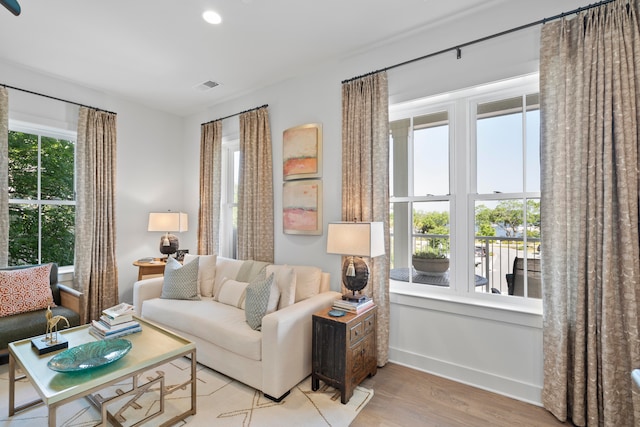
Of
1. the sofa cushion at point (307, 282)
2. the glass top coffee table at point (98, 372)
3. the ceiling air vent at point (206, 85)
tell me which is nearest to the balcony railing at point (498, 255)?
the sofa cushion at point (307, 282)

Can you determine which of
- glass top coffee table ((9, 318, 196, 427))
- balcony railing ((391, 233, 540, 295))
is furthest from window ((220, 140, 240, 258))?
balcony railing ((391, 233, 540, 295))

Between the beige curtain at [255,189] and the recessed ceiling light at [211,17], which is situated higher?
the recessed ceiling light at [211,17]

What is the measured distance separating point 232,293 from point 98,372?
142cm

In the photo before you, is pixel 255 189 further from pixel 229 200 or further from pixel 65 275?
pixel 65 275

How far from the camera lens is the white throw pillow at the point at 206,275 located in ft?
11.2

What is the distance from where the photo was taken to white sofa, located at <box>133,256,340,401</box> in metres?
2.17

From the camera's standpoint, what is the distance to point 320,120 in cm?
328

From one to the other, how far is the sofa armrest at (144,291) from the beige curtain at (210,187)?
914mm

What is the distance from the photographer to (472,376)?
243 cm

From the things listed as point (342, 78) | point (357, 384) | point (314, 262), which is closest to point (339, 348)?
point (357, 384)

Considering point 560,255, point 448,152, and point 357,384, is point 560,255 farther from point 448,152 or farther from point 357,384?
point 357,384

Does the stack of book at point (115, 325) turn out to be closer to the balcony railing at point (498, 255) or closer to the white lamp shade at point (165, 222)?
the white lamp shade at point (165, 222)

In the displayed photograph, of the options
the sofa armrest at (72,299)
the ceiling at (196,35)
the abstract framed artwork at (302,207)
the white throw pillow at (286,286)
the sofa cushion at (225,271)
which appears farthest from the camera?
the sofa cushion at (225,271)

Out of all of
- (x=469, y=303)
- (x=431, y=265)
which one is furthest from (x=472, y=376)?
(x=431, y=265)
